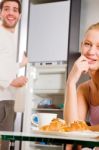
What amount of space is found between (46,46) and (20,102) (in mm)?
512

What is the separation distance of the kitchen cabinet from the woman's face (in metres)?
1.37

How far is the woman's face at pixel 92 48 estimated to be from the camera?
1131 mm

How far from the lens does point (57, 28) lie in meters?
2.70

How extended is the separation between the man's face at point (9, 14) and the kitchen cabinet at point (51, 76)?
1.01 feet

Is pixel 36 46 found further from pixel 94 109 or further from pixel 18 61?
pixel 94 109

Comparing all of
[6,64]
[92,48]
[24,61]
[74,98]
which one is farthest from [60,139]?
[24,61]

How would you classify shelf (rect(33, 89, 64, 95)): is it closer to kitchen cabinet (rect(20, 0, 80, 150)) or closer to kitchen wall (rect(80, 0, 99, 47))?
kitchen cabinet (rect(20, 0, 80, 150))

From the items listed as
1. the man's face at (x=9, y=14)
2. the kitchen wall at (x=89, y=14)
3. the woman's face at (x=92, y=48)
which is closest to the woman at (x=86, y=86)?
the woman's face at (x=92, y=48)

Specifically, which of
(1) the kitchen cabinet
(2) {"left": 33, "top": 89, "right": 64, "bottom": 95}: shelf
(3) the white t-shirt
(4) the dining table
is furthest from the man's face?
(4) the dining table

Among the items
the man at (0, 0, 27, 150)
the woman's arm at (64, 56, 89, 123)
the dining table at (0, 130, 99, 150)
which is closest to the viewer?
the dining table at (0, 130, 99, 150)

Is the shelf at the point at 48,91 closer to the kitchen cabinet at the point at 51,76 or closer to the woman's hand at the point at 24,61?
the kitchen cabinet at the point at 51,76

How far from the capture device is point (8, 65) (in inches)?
88.5

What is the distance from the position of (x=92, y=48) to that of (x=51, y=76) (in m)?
1.61

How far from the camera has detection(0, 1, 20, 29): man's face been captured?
2498mm
